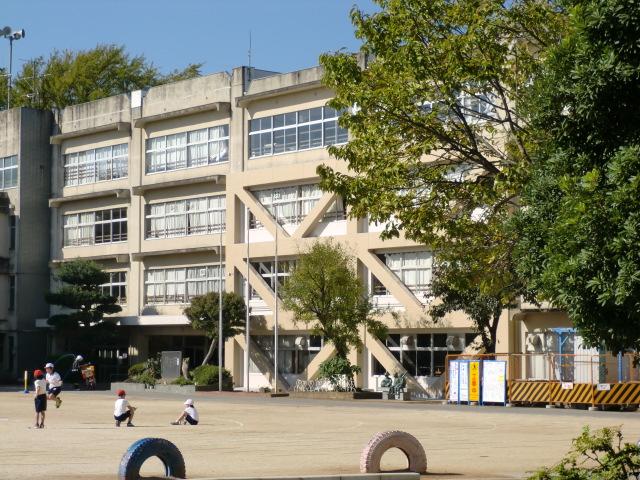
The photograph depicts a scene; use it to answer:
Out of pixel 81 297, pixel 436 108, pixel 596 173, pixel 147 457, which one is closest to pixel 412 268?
pixel 81 297

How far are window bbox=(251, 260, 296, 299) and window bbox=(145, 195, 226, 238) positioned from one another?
322 cm

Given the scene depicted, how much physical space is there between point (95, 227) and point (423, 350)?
24.2 meters

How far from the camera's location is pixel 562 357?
4862 cm

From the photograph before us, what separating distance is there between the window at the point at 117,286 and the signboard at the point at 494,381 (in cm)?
2889

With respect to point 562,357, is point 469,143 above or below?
above

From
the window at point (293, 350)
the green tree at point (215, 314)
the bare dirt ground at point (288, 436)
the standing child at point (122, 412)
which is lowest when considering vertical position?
the bare dirt ground at point (288, 436)

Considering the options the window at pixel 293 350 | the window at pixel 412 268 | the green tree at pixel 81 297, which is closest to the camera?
the window at pixel 412 268

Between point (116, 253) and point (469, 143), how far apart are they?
4892 centimetres

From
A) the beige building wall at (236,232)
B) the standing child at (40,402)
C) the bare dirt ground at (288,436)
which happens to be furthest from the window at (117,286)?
the standing child at (40,402)

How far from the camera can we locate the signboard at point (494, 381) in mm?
46625

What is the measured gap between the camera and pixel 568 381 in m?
46.0

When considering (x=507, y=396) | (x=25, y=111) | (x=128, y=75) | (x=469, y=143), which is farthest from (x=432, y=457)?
(x=128, y=75)

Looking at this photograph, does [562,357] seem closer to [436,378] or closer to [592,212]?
[436,378]

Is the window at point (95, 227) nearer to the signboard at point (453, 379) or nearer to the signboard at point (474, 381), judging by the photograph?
the signboard at point (453, 379)
